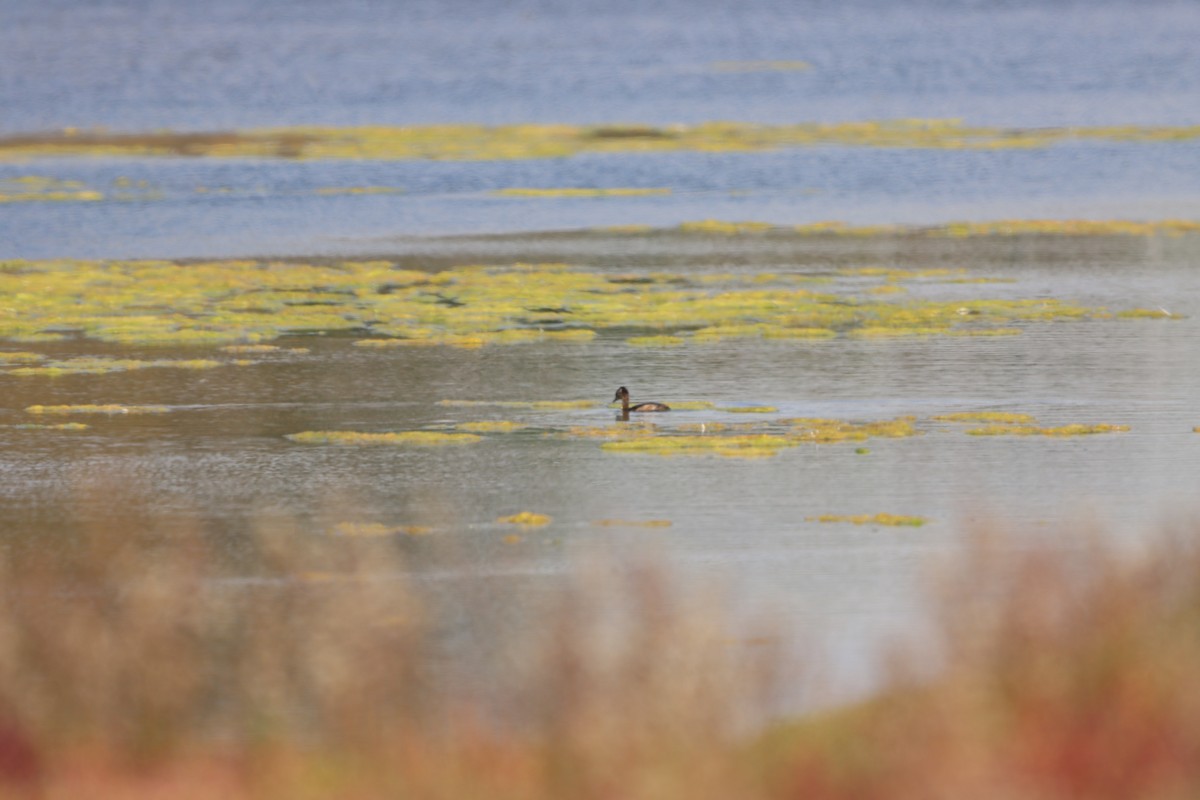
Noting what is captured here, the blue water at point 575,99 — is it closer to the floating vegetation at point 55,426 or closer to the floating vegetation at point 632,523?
the floating vegetation at point 55,426

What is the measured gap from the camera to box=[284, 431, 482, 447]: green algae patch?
2033 cm

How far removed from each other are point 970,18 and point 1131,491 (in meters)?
123

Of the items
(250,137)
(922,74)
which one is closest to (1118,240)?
(250,137)

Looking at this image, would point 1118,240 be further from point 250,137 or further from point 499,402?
point 250,137

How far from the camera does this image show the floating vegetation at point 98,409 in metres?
22.3

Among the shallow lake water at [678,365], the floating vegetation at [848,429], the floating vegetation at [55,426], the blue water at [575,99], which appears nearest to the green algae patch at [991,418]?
the shallow lake water at [678,365]

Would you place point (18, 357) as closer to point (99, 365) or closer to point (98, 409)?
point (99, 365)

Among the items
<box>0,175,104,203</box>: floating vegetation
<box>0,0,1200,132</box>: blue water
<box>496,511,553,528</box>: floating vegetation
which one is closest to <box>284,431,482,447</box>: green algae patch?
<box>496,511,553,528</box>: floating vegetation

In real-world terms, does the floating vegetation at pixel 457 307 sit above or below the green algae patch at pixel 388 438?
above

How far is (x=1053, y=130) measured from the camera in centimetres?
6381

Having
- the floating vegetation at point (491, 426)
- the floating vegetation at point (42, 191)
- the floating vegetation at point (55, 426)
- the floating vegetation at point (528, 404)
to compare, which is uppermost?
the floating vegetation at point (42, 191)

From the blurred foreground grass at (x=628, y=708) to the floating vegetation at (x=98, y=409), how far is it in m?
9.62

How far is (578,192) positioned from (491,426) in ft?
94.3

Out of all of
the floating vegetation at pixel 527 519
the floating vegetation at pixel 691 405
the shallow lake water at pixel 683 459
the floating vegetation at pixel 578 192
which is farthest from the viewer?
the floating vegetation at pixel 578 192
